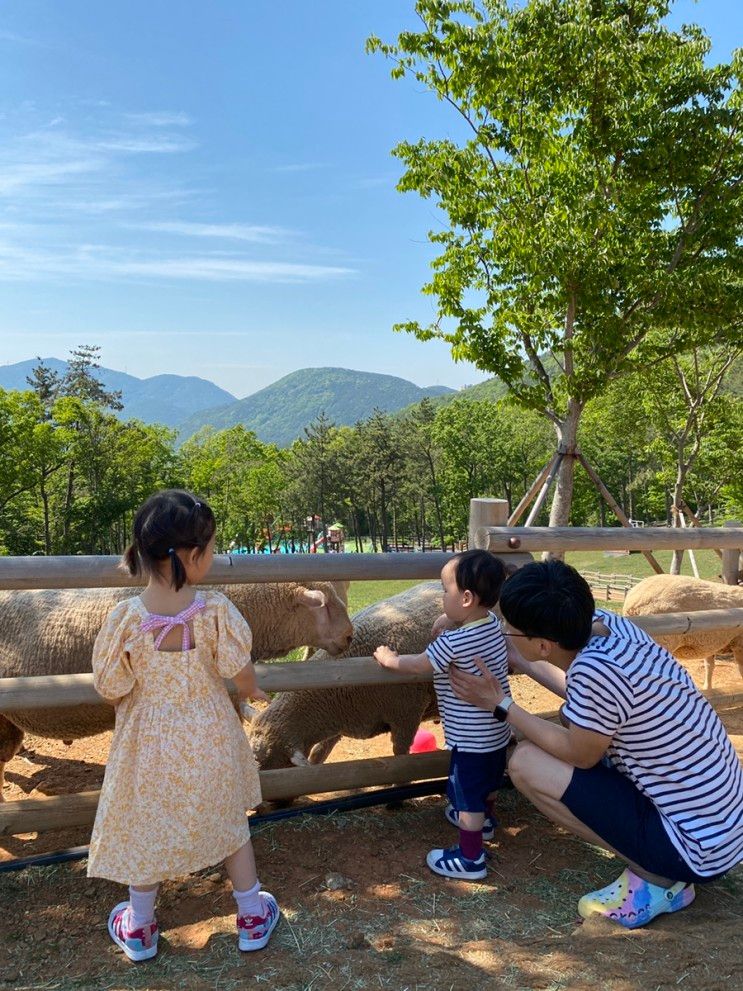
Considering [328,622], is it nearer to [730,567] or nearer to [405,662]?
[405,662]

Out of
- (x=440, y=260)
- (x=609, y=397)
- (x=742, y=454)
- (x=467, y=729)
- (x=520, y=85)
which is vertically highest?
(x=520, y=85)

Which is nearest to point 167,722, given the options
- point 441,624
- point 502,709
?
point 502,709

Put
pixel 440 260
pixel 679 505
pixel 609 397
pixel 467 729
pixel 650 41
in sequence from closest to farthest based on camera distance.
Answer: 1. pixel 467 729
2. pixel 650 41
3. pixel 440 260
4. pixel 679 505
5. pixel 609 397

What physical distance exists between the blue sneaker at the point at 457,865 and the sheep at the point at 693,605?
4165 mm

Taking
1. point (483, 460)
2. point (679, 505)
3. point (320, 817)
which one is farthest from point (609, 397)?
point (483, 460)

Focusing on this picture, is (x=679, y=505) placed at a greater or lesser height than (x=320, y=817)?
greater

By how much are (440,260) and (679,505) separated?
352 inches

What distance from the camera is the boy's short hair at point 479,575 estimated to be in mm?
3404

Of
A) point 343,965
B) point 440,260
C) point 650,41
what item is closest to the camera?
point 343,965

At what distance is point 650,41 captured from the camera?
32.2 feet

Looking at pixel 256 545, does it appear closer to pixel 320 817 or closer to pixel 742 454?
pixel 742 454

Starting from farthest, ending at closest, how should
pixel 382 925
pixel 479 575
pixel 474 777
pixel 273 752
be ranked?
pixel 273 752 < pixel 474 777 < pixel 479 575 < pixel 382 925

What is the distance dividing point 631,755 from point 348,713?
2.42 metres

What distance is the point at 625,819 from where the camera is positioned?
2859 mm
